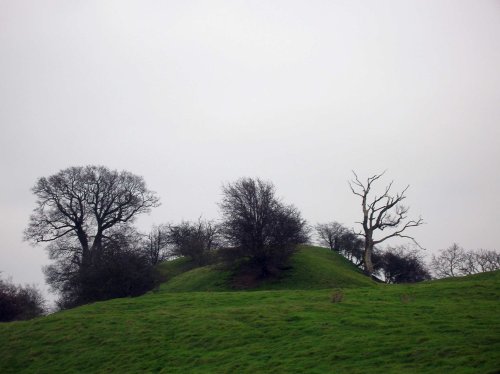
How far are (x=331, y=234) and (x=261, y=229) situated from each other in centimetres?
4302

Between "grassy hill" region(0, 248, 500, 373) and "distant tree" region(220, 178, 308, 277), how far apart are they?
1262 cm

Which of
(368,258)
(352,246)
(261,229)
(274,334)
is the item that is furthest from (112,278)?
(352,246)

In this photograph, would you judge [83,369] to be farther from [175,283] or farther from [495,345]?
[175,283]

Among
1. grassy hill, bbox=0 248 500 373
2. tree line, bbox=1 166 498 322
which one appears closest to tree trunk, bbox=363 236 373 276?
tree line, bbox=1 166 498 322

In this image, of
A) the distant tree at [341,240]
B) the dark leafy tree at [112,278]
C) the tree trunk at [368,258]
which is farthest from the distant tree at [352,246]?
Answer: the dark leafy tree at [112,278]

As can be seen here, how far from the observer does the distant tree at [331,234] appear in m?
83.9

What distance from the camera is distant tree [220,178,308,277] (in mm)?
44969

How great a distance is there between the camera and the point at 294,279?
43.1 metres

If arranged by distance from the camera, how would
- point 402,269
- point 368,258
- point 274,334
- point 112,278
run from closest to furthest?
point 274,334, point 112,278, point 368,258, point 402,269

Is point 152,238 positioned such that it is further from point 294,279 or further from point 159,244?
point 294,279

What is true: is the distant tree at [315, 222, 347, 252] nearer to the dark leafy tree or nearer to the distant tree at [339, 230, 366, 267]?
the distant tree at [339, 230, 366, 267]

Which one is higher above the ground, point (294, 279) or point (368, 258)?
point (368, 258)

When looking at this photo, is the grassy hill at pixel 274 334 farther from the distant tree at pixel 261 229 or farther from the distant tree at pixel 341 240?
the distant tree at pixel 341 240

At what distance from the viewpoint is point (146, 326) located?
2512 centimetres
